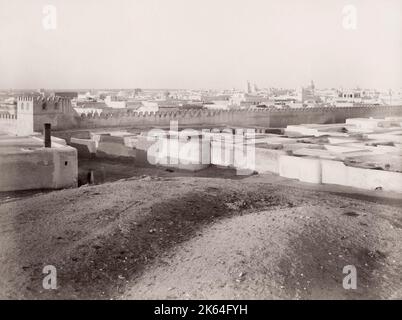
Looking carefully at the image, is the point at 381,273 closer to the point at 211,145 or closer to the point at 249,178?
the point at 249,178

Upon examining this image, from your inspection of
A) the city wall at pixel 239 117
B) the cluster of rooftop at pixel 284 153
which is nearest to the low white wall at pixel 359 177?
the cluster of rooftop at pixel 284 153

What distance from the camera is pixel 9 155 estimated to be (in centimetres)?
1278

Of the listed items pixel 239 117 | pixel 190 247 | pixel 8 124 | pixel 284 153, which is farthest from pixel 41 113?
pixel 190 247

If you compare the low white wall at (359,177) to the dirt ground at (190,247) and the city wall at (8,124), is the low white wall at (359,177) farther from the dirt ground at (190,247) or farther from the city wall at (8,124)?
the city wall at (8,124)

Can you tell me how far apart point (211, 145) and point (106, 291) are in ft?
37.8

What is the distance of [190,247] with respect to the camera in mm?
7082

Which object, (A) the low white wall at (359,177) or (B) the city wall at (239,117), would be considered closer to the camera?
(A) the low white wall at (359,177)

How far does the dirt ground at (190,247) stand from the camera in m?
6.00

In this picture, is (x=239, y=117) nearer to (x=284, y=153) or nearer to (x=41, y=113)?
(x=41, y=113)

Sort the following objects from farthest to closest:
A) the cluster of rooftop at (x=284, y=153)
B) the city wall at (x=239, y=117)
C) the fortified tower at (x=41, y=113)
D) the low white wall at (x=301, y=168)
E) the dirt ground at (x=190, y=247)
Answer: the city wall at (x=239, y=117) < the fortified tower at (x=41, y=113) < the low white wall at (x=301, y=168) < the cluster of rooftop at (x=284, y=153) < the dirt ground at (x=190, y=247)

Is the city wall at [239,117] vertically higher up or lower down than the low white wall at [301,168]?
higher up

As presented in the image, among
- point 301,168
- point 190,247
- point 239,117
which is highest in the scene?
point 239,117

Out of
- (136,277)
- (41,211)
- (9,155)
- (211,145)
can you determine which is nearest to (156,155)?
(211,145)

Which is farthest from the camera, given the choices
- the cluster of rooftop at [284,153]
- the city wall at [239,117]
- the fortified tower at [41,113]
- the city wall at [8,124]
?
the city wall at [239,117]
